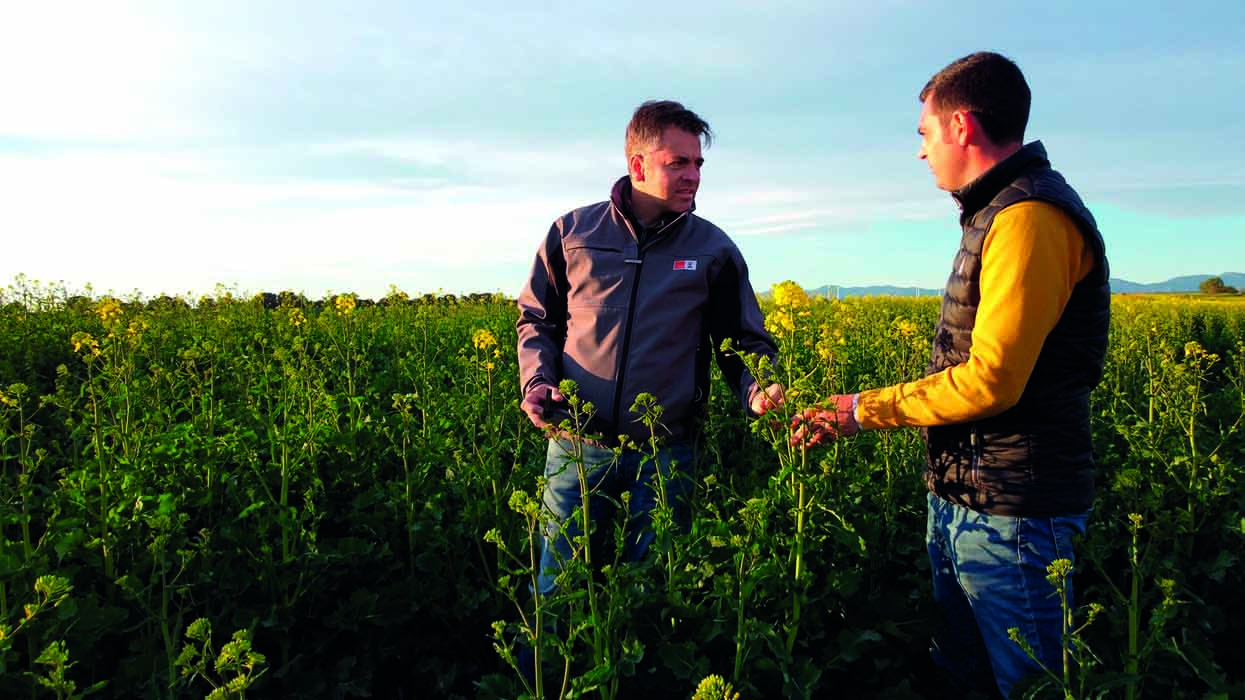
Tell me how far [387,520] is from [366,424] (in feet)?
1.92

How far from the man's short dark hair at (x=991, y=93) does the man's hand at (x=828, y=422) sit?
0.85m

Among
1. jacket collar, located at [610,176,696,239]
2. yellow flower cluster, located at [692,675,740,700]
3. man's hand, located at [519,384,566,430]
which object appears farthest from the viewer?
jacket collar, located at [610,176,696,239]

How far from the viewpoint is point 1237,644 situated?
349 centimetres

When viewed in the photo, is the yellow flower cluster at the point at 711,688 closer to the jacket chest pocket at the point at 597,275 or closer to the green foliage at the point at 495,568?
the green foliage at the point at 495,568

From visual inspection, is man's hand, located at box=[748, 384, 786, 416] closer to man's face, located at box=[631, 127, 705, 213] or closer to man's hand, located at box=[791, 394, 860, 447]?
man's hand, located at box=[791, 394, 860, 447]

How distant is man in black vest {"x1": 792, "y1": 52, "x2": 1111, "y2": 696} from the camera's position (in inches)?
76.4

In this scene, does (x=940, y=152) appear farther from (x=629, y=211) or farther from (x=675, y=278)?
(x=629, y=211)

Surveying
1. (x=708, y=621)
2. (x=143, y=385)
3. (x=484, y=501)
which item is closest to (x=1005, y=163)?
(x=708, y=621)

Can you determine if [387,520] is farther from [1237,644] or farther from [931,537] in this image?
[1237,644]

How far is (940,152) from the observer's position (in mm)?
2217

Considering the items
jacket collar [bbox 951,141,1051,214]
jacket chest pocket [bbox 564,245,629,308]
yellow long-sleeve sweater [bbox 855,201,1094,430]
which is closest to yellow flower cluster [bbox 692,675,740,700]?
yellow long-sleeve sweater [bbox 855,201,1094,430]

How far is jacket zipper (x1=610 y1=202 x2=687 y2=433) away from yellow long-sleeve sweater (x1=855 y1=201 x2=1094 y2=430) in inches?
49.3

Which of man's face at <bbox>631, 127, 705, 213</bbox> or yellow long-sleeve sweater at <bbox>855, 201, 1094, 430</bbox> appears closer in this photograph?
yellow long-sleeve sweater at <bbox>855, 201, 1094, 430</bbox>

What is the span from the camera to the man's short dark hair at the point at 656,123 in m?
2.94
